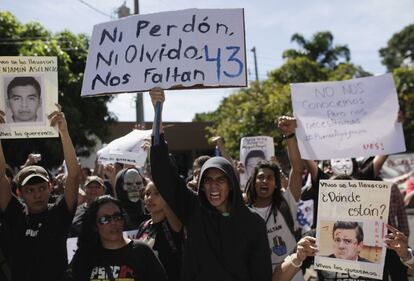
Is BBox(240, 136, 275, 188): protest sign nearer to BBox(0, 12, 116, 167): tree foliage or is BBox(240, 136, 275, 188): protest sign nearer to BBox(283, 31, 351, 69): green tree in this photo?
BBox(0, 12, 116, 167): tree foliage

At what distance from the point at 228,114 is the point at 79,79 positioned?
32.0 feet

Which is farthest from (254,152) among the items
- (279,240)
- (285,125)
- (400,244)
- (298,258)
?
(400,244)

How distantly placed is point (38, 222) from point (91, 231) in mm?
520

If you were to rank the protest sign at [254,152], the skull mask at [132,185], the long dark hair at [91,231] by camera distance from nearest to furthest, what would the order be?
the long dark hair at [91,231] < the skull mask at [132,185] < the protest sign at [254,152]

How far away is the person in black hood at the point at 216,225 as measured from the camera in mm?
2693

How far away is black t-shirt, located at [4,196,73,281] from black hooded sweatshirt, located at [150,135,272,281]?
0.87 metres

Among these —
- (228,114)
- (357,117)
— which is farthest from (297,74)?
(357,117)

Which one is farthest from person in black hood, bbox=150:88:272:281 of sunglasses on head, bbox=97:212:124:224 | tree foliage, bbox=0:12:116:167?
tree foliage, bbox=0:12:116:167

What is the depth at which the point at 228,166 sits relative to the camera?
286cm

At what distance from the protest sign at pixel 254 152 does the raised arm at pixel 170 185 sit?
4184 mm

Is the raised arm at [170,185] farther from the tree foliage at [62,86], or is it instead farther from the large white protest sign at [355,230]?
the tree foliage at [62,86]

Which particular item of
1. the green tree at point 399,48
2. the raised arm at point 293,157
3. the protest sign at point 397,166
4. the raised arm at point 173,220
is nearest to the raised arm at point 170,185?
the raised arm at point 173,220

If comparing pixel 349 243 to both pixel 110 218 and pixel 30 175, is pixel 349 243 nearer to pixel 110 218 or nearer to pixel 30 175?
pixel 110 218

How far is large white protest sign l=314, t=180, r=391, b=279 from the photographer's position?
2688mm
